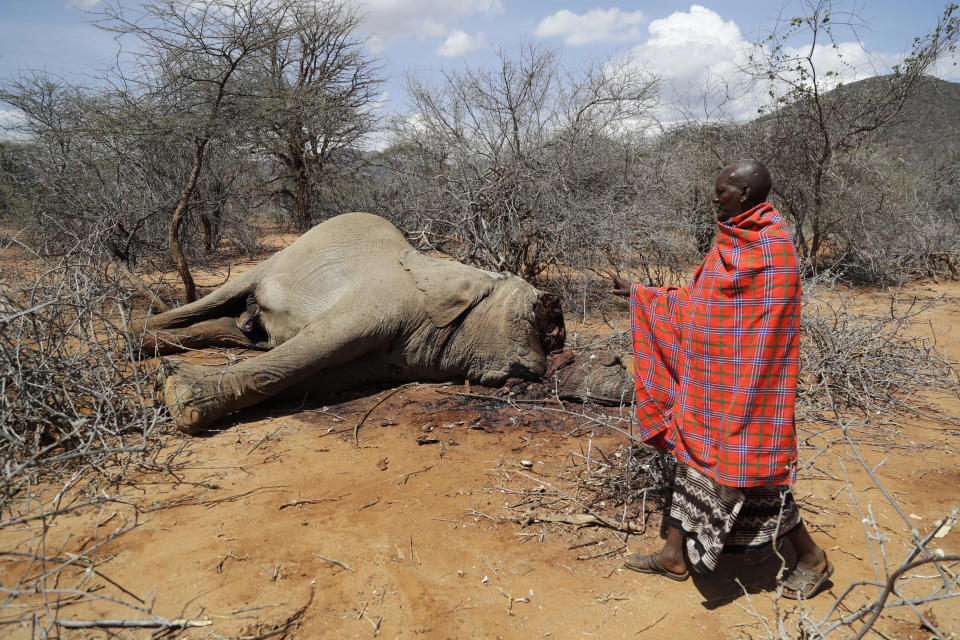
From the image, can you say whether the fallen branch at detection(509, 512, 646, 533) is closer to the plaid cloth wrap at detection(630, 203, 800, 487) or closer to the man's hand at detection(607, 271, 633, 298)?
the plaid cloth wrap at detection(630, 203, 800, 487)

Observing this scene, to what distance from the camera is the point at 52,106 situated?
928cm

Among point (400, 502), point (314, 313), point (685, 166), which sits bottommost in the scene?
point (400, 502)

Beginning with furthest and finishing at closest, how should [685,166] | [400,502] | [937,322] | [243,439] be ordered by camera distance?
[685,166] → [937,322] → [243,439] → [400,502]

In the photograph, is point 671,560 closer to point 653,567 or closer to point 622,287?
point 653,567

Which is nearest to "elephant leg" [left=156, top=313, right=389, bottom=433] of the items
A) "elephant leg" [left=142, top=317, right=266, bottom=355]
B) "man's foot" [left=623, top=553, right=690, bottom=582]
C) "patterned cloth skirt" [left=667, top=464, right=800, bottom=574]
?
"elephant leg" [left=142, top=317, right=266, bottom=355]

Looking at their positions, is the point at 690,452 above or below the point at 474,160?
below

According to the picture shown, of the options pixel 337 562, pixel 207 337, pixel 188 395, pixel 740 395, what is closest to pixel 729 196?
pixel 740 395

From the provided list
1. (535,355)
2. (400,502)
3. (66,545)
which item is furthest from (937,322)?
(66,545)

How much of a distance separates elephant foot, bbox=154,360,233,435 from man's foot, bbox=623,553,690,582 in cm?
264

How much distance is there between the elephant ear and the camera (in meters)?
4.24

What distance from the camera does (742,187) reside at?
215cm

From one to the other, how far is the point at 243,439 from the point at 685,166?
29.8 ft

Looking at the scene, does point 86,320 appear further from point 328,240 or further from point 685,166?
point 685,166

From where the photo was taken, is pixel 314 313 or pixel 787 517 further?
pixel 314 313
